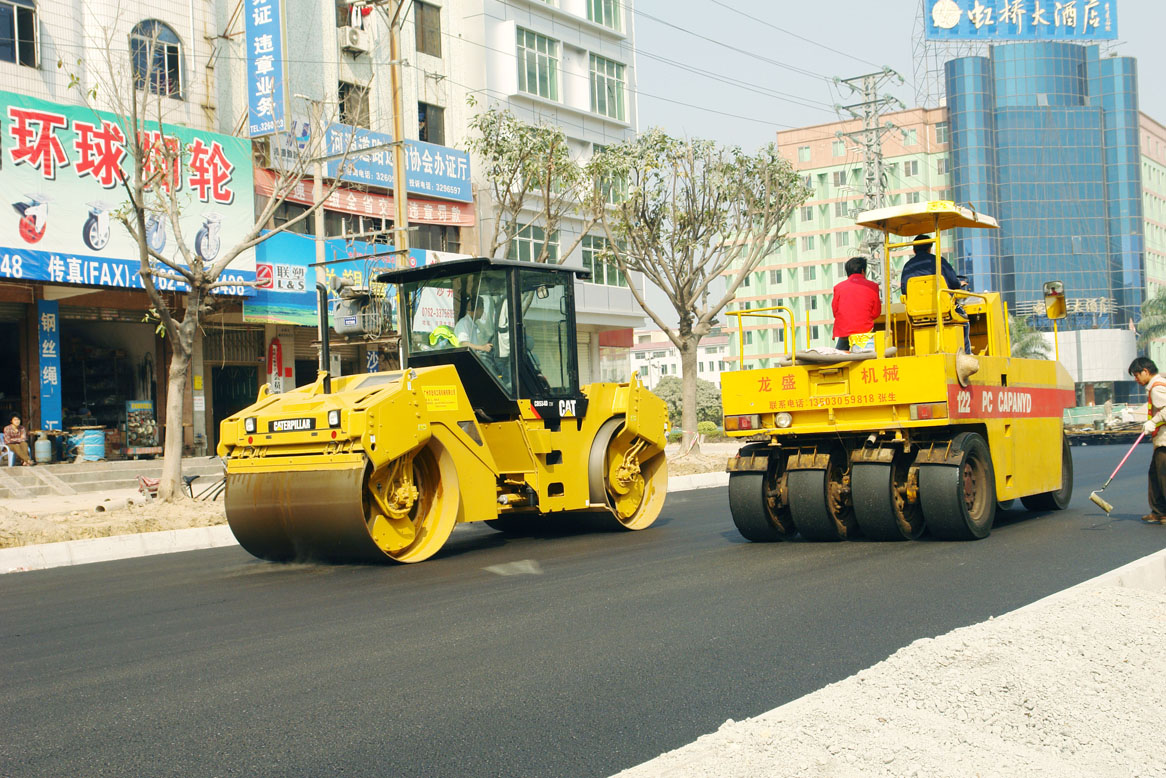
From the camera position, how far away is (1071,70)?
102250mm

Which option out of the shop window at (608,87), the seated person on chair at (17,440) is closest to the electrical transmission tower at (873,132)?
the shop window at (608,87)

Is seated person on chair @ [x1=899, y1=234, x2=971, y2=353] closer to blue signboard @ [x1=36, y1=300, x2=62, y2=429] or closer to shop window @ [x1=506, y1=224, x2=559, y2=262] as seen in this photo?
blue signboard @ [x1=36, y1=300, x2=62, y2=429]

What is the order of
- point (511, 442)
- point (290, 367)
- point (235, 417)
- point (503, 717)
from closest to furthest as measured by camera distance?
point (503, 717)
point (235, 417)
point (511, 442)
point (290, 367)

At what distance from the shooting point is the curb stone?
1175 cm

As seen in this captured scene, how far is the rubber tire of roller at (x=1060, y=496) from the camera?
12750mm

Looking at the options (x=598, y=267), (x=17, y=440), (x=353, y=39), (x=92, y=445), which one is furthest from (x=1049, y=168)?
(x=17, y=440)

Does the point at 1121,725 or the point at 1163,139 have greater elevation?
the point at 1163,139

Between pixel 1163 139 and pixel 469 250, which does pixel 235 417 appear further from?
pixel 1163 139

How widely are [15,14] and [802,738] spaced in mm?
24455

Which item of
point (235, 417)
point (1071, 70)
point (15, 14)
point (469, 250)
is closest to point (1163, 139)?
point (1071, 70)

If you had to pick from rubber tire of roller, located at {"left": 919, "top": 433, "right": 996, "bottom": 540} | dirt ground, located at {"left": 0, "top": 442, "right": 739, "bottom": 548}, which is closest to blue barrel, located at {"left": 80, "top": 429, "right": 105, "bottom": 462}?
dirt ground, located at {"left": 0, "top": 442, "right": 739, "bottom": 548}

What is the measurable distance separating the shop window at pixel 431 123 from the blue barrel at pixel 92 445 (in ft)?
41.5

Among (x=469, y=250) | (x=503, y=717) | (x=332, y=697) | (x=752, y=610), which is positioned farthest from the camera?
(x=469, y=250)

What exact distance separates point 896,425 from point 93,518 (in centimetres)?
1056
